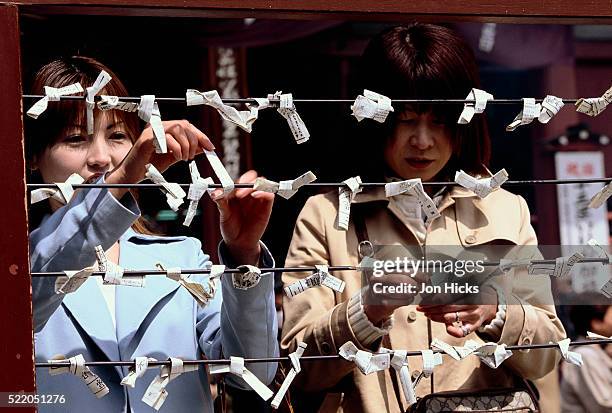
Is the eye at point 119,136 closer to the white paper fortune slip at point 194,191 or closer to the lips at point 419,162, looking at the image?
the white paper fortune slip at point 194,191

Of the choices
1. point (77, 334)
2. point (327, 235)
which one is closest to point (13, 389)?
point (77, 334)

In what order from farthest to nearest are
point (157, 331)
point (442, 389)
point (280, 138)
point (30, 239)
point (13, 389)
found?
point (280, 138) < point (442, 389) < point (157, 331) < point (30, 239) < point (13, 389)

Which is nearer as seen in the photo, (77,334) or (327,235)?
(77,334)

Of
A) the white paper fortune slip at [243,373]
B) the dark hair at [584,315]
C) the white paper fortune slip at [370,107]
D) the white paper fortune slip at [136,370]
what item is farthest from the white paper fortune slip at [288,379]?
the dark hair at [584,315]

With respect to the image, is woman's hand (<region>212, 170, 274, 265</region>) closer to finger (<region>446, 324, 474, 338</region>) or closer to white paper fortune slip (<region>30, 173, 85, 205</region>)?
white paper fortune slip (<region>30, 173, 85, 205</region>)

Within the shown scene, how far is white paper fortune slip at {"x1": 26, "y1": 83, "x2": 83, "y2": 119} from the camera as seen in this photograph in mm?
1883

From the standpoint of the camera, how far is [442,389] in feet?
7.54

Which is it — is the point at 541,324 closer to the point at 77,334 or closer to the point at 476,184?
the point at 476,184

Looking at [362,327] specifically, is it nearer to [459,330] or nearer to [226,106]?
[459,330]

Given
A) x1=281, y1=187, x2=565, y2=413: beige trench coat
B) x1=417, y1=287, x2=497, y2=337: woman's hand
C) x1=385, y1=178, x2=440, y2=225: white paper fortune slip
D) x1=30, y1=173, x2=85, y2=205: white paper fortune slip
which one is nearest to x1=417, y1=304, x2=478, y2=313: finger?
x1=417, y1=287, x2=497, y2=337: woman's hand

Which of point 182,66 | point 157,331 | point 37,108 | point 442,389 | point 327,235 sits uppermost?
point 182,66

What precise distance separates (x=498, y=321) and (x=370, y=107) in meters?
0.51

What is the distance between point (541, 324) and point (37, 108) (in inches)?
40.8

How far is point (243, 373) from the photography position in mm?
1957
